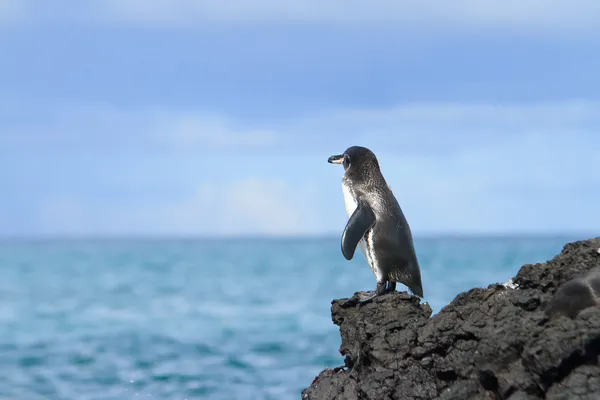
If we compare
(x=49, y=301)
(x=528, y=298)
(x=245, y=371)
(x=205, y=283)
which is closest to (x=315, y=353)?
(x=245, y=371)

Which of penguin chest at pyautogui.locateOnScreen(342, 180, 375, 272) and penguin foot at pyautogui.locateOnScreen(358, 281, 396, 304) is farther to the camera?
penguin chest at pyautogui.locateOnScreen(342, 180, 375, 272)

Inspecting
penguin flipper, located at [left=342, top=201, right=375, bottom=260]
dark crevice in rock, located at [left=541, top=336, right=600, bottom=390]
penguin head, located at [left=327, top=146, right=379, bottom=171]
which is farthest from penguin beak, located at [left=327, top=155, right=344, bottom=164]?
dark crevice in rock, located at [left=541, top=336, right=600, bottom=390]

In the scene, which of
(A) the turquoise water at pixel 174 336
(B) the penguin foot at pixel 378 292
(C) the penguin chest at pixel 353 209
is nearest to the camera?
(B) the penguin foot at pixel 378 292

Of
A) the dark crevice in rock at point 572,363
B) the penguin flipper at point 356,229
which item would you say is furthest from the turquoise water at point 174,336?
the dark crevice in rock at point 572,363

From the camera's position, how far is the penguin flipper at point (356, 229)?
6.00m

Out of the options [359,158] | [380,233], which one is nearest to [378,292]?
[380,233]

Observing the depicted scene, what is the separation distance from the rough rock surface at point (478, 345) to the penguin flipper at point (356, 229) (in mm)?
678

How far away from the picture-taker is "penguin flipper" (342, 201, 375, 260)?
19.7 feet

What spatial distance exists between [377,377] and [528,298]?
94cm

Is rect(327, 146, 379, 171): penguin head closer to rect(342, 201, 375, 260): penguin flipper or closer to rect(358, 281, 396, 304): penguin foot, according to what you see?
rect(342, 201, 375, 260): penguin flipper

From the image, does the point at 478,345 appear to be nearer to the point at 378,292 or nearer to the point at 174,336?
the point at 378,292

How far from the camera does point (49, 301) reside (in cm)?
2941

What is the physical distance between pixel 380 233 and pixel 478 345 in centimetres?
185

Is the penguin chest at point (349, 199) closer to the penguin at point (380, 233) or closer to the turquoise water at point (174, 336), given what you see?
the penguin at point (380, 233)
